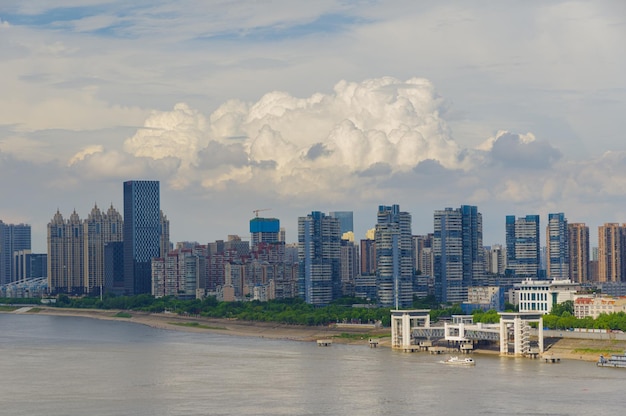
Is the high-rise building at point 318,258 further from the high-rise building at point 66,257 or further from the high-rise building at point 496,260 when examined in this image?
the high-rise building at point 66,257

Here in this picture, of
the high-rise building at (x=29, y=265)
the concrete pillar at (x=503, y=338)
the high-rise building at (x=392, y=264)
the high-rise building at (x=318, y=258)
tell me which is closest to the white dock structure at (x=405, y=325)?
the concrete pillar at (x=503, y=338)

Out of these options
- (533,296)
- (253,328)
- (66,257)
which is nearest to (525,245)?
(533,296)

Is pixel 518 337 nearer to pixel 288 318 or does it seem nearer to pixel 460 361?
pixel 460 361

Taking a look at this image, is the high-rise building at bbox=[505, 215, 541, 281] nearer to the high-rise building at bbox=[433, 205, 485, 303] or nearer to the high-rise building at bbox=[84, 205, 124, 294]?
the high-rise building at bbox=[433, 205, 485, 303]

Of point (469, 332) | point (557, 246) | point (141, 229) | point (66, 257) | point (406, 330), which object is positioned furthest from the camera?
point (66, 257)

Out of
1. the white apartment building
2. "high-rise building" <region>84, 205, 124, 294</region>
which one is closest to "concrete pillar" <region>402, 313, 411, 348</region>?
the white apartment building

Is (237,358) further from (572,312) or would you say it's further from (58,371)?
(572,312)

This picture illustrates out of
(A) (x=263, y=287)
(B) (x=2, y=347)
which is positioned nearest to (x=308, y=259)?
(A) (x=263, y=287)
